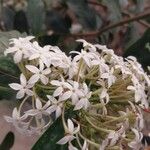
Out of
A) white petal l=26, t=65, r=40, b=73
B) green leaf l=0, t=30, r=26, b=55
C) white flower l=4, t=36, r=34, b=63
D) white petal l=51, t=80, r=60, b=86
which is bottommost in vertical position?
white petal l=51, t=80, r=60, b=86

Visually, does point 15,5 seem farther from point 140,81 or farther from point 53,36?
point 140,81

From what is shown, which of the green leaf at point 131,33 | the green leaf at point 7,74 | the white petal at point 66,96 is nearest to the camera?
the white petal at point 66,96

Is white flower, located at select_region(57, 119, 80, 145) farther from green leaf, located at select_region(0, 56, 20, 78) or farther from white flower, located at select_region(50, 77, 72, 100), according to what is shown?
green leaf, located at select_region(0, 56, 20, 78)

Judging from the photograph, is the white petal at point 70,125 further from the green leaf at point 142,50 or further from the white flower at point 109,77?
the green leaf at point 142,50

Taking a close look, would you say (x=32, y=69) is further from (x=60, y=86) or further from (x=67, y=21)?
(x=67, y=21)

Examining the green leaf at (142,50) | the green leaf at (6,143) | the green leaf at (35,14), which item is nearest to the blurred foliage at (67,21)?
the green leaf at (35,14)

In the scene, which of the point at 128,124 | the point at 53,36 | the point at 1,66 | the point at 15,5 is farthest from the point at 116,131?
the point at 15,5

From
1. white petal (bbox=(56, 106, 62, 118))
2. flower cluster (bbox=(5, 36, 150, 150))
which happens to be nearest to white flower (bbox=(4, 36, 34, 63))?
flower cluster (bbox=(5, 36, 150, 150))

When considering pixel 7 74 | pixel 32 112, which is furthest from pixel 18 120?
pixel 7 74
